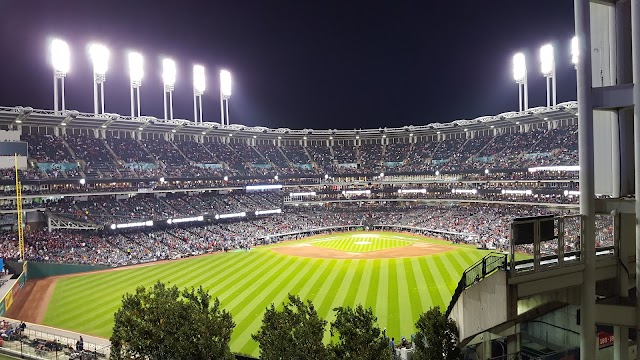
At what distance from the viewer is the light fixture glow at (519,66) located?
6712 centimetres

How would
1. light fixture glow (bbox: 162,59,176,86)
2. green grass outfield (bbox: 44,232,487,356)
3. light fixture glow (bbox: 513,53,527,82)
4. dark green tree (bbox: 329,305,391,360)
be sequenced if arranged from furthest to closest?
light fixture glow (bbox: 162,59,176,86)
light fixture glow (bbox: 513,53,527,82)
green grass outfield (bbox: 44,232,487,356)
dark green tree (bbox: 329,305,391,360)

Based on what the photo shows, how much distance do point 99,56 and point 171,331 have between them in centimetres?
5634

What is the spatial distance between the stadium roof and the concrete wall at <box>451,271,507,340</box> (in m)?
59.1

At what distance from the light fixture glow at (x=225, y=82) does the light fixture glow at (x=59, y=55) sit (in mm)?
27465

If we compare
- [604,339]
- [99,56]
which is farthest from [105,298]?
[99,56]

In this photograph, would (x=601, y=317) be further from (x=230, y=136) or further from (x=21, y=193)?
(x=230, y=136)

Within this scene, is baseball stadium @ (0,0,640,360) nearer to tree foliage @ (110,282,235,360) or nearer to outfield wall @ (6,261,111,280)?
outfield wall @ (6,261,111,280)

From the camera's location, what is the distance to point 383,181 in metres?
86.4

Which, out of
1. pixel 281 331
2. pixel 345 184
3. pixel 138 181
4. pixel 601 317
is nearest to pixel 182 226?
pixel 138 181

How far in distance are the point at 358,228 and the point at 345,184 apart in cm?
1335

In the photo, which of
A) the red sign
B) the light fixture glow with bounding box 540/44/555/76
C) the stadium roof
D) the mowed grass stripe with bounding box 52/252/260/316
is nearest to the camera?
the red sign

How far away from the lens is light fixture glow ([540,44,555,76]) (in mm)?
61625

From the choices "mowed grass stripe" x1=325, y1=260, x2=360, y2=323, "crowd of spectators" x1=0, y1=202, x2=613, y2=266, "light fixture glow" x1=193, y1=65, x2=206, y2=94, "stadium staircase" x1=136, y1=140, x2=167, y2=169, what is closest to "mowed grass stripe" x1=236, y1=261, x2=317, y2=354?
"mowed grass stripe" x1=325, y1=260, x2=360, y2=323

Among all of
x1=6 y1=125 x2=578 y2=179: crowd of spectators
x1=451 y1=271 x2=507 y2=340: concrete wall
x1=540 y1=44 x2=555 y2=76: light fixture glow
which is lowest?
x1=451 y1=271 x2=507 y2=340: concrete wall
